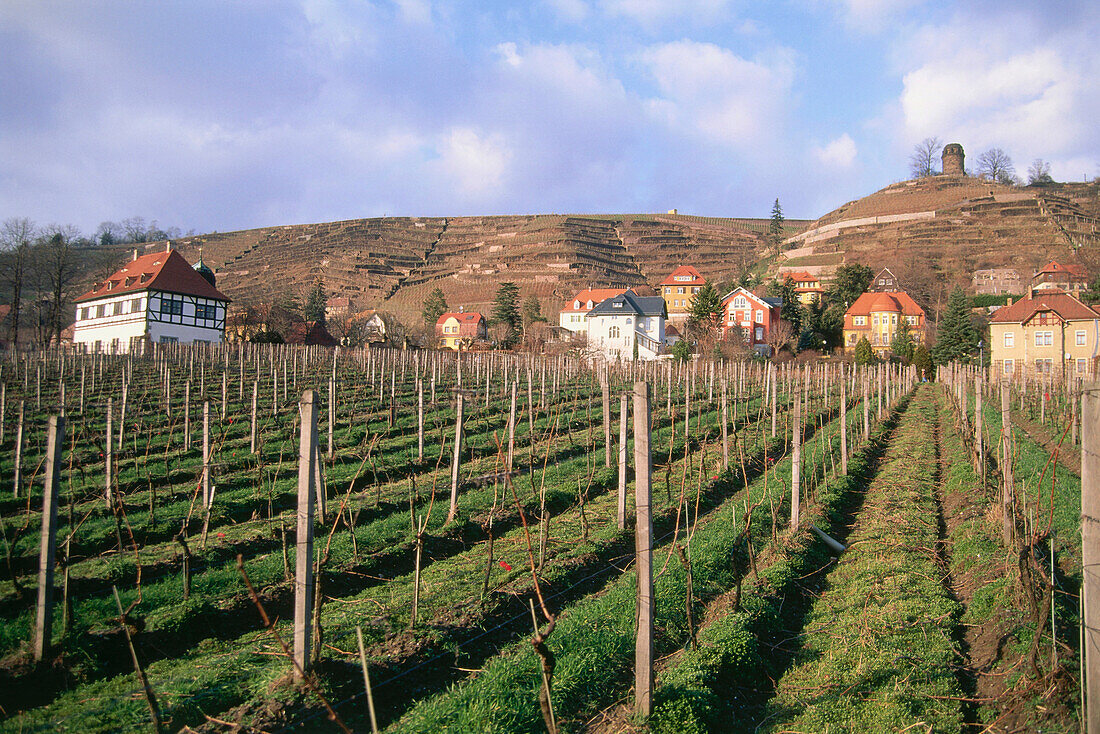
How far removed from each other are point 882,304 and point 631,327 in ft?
92.0

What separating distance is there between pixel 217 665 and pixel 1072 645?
7603 millimetres

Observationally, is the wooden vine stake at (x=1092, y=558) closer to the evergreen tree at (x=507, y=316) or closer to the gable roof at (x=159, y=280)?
the gable roof at (x=159, y=280)

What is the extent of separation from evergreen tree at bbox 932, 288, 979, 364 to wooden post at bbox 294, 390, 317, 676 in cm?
5963

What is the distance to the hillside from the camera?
4646 inches

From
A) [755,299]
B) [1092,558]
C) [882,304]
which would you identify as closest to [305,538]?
[1092,558]

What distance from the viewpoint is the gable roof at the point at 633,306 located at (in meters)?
67.0

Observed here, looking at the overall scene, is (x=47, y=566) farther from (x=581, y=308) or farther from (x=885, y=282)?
(x=885, y=282)

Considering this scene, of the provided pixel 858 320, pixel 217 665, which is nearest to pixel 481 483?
pixel 217 665

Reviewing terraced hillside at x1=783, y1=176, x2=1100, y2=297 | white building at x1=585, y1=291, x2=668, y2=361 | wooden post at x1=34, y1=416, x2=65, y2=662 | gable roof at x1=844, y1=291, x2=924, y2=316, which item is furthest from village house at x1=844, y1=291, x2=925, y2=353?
wooden post at x1=34, y1=416, x2=65, y2=662

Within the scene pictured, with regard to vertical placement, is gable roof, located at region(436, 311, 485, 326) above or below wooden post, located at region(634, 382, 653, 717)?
above

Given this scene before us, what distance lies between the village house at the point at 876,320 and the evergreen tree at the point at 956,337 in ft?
30.9

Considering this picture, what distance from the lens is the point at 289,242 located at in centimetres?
14850

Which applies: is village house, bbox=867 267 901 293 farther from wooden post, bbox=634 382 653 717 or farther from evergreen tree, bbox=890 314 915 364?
wooden post, bbox=634 382 653 717

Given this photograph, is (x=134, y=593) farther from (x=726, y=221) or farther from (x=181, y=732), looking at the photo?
(x=726, y=221)
